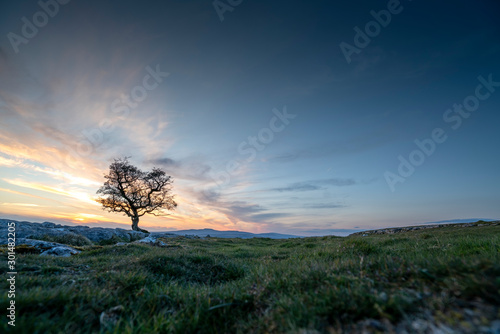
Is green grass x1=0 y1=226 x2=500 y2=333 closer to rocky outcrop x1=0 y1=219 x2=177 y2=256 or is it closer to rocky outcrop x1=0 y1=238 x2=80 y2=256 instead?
rocky outcrop x1=0 y1=238 x2=80 y2=256

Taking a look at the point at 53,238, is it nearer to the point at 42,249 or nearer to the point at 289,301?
the point at 42,249

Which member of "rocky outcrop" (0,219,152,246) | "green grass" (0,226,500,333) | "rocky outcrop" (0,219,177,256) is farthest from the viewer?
"rocky outcrop" (0,219,152,246)

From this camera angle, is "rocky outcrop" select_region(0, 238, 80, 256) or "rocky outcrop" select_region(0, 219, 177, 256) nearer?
"rocky outcrop" select_region(0, 238, 80, 256)

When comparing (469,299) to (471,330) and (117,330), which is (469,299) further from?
(117,330)

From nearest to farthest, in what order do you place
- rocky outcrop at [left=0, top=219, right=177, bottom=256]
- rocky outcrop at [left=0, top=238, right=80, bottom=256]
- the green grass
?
the green grass → rocky outcrop at [left=0, top=238, right=80, bottom=256] → rocky outcrop at [left=0, top=219, right=177, bottom=256]

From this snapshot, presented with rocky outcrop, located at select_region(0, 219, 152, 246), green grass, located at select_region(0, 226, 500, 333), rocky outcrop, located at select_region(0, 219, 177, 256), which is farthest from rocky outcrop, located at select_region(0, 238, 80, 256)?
green grass, located at select_region(0, 226, 500, 333)

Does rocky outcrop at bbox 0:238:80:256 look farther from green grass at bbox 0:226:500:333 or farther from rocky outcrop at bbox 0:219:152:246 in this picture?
green grass at bbox 0:226:500:333

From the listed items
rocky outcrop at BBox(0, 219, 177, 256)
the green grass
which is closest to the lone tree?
rocky outcrop at BBox(0, 219, 177, 256)

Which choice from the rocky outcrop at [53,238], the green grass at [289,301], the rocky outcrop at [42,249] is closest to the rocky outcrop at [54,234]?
the rocky outcrop at [53,238]

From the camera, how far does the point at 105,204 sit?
3725 cm

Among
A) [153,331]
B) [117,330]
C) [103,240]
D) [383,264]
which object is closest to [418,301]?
[383,264]

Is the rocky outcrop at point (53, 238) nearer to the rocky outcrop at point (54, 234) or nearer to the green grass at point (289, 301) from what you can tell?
the rocky outcrop at point (54, 234)

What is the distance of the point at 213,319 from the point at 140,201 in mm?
42122

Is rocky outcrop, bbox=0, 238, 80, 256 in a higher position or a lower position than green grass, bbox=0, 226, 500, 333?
lower
